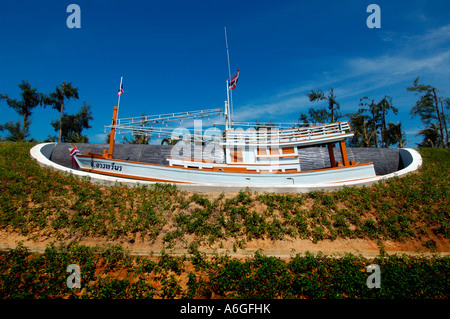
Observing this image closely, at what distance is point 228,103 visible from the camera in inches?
608

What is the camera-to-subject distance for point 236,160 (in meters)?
14.1

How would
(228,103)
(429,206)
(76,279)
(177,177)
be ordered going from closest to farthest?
(76,279), (429,206), (177,177), (228,103)

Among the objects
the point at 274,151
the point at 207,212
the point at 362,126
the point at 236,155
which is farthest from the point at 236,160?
the point at 362,126

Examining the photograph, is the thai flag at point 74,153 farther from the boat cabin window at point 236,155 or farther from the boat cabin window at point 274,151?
the boat cabin window at point 274,151

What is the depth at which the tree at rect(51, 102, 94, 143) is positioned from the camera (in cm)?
3073

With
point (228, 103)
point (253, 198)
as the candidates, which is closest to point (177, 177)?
point (253, 198)

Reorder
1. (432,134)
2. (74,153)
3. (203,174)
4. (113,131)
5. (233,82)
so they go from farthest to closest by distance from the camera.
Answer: (432,134)
(233,82)
(113,131)
(74,153)
(203,174)

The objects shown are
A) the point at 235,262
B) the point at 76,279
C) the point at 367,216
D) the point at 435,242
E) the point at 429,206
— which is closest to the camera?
the point at 76,279

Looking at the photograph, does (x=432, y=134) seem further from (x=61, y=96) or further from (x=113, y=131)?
(x=61, y=96)

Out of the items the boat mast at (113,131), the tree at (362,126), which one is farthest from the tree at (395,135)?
the boat mast at (113,131)

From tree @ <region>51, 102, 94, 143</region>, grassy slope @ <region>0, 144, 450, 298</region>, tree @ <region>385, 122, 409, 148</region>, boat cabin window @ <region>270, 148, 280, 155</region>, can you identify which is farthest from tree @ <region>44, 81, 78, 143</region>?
tree @ <region>385, 122, 409, 148</region>

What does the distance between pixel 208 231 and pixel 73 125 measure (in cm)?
3190

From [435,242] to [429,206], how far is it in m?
2.64
